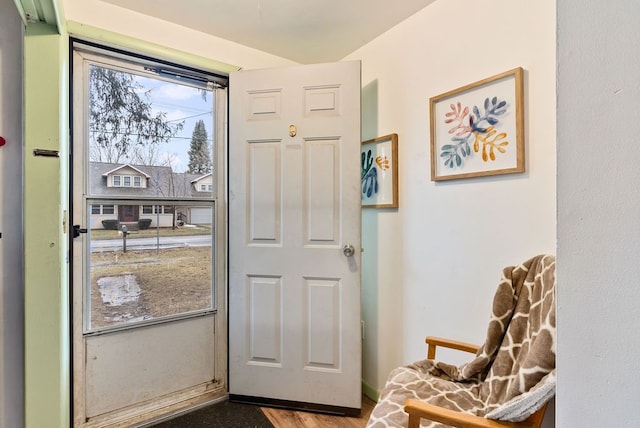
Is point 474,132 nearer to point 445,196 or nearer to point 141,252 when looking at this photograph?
point 445,196

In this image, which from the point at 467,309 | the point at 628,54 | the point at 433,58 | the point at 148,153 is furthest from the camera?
the point at 148,153

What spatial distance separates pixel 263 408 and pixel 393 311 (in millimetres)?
964

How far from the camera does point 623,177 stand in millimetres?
421

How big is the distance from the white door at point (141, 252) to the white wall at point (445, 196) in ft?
3.30

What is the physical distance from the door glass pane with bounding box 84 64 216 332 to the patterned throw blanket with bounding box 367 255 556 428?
131 cm

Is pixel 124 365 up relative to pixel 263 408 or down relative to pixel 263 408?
up

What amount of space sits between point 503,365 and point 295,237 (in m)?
1.15

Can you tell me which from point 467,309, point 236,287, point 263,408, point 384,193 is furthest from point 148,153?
point 467,309

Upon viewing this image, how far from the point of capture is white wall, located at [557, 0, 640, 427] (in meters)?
0.41

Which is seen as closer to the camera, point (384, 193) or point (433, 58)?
point (433, 58)

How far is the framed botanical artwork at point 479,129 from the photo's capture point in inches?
48.8

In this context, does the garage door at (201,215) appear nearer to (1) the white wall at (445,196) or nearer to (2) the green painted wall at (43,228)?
(2) the green painted wall at (43,228)

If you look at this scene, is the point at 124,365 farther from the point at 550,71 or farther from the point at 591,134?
the point at 550,71

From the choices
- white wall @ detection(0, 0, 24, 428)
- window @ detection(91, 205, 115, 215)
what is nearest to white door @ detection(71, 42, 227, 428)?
window @ detection(91, 205, 115, 215)
